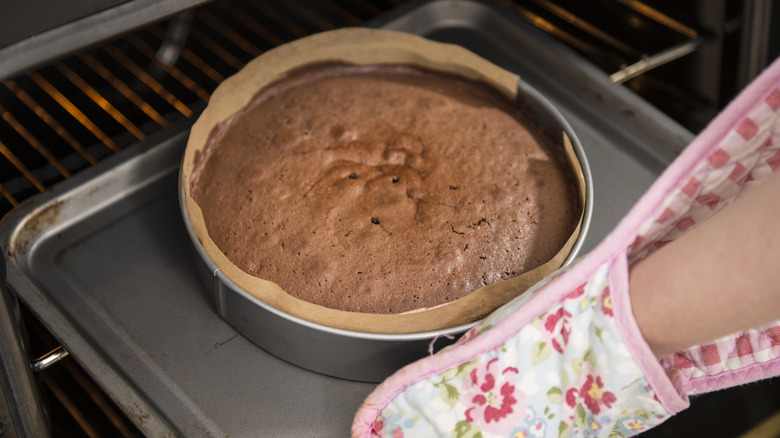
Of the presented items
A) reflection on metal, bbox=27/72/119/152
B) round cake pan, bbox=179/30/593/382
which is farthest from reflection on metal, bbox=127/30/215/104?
round cake pan, bbox=179/30/593/382

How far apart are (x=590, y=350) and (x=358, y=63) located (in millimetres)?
661

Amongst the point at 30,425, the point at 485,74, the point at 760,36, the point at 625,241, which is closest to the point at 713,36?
the point at 760,36

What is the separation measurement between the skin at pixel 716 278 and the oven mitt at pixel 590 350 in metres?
0.02

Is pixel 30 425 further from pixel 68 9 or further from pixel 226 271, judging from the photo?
pixel 68 9

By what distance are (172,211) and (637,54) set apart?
86cm

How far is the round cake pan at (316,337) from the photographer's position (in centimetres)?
82

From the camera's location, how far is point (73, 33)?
594mm

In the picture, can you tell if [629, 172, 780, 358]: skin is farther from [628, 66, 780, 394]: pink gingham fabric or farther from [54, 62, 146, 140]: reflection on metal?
[54, 62, 146, 140]: reflection on metal

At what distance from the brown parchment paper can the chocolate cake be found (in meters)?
0.02

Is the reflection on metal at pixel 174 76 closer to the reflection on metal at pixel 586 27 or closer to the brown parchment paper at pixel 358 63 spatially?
the brown parchment paper at pixel 358 63

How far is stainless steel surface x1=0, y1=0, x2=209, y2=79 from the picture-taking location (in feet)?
1.91

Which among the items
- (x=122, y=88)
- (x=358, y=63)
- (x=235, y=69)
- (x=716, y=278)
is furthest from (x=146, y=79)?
(x=716, y=278)

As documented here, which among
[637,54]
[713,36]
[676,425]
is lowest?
[676,425]

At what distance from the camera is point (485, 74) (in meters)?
1.12
